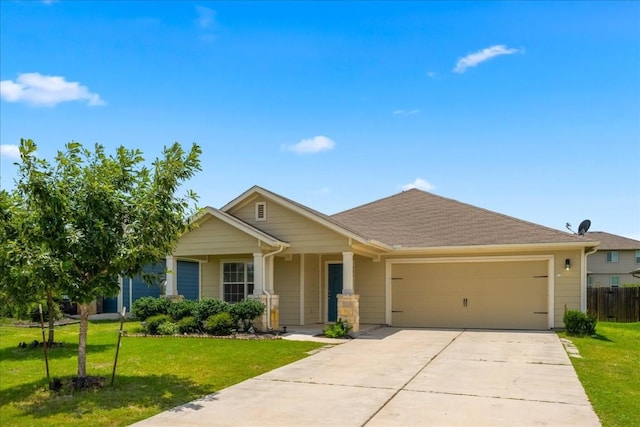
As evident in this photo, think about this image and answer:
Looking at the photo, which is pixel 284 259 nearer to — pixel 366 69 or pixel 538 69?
pixel 366 69

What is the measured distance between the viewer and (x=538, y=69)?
42.0 feet

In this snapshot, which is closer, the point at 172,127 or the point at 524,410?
the point at 524,410

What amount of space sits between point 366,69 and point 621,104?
6.66 m

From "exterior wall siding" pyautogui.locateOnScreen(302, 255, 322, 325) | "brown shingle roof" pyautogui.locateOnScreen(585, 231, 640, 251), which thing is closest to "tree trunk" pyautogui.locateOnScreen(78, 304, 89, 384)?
"exterior wall siding" pyautogui.locateOnScreen(302, 255, 322, 325)

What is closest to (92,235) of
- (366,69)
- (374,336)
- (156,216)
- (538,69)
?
(156,216)

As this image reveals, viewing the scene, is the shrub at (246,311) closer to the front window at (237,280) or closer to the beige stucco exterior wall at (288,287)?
the front window at (237,280)

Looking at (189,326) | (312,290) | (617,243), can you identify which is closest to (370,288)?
(312,290)

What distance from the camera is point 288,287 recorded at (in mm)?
16656

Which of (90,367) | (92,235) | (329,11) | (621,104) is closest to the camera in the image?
(92,235)

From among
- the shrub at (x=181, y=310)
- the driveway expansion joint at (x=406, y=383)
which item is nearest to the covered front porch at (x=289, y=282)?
the shrub at (x=181, y=310)

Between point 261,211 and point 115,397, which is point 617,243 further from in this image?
point 115,397

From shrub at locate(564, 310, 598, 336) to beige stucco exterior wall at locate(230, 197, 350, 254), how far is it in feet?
21.0

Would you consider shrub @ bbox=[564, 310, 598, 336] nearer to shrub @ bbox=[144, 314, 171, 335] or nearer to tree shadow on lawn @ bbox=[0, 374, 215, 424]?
tree shadow on lawn @ bbox=[0, 374, 215, 424]

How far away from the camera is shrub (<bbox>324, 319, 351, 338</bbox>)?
13086mm
